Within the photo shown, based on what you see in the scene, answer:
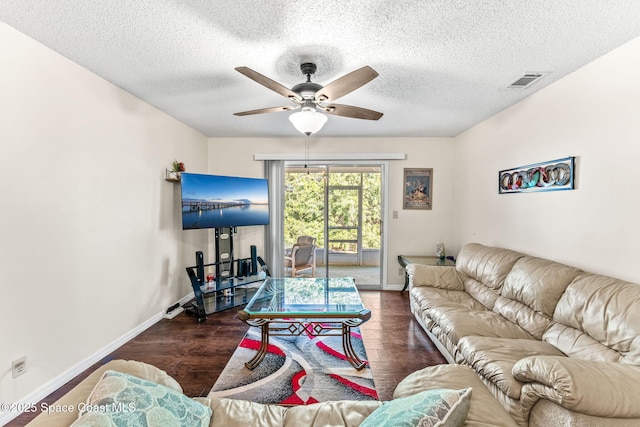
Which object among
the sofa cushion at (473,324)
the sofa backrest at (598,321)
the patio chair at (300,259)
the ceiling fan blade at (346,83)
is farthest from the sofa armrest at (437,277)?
the ceiling fan blade at (346,83)

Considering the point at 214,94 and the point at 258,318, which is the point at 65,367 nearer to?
the point at 258,318

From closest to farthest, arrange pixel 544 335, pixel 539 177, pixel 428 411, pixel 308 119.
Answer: pixel 428 411
pixel 544 335
pixel 308 119
pixel 539 177

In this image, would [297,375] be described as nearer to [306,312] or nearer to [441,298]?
[306,312]

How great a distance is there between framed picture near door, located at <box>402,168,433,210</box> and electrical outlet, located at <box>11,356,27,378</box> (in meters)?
4.43

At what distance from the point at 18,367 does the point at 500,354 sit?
310 centimetres

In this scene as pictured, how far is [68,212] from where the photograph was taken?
216cm

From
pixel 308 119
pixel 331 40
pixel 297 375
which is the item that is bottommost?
pixel 297 375

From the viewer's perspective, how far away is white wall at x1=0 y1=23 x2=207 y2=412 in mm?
1792

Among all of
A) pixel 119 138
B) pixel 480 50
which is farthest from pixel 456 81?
pixel 119 138

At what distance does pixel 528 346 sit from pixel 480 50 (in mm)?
2054

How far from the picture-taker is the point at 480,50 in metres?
1.96

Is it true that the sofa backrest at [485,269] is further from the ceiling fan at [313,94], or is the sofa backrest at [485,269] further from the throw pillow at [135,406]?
the throw pillow at [135,406]

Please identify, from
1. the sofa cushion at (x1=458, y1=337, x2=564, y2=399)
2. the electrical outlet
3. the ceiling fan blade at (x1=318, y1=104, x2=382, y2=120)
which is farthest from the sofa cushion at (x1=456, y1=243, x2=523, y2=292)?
the electrical outlet

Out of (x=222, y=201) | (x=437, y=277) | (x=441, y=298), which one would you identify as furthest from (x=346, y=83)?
(x=222, y=201)
